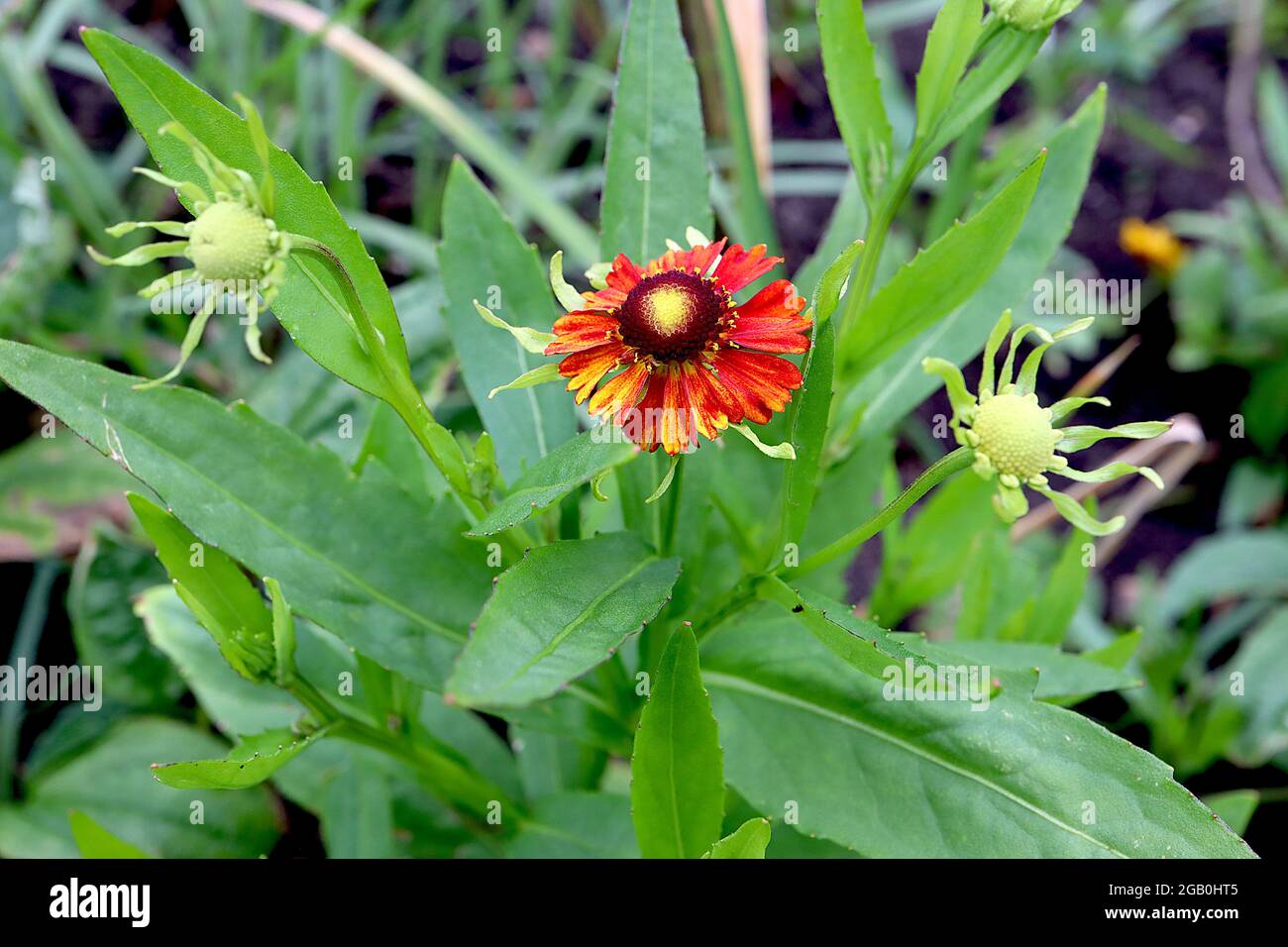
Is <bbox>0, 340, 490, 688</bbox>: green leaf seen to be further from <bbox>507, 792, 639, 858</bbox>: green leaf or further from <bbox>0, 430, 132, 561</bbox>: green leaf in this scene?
<bbox>0, 430, 132, 561</bbox>: green leaf

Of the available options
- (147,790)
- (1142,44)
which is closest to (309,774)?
(147,790)

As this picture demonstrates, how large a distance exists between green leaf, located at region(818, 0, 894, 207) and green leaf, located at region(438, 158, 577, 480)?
331 mm

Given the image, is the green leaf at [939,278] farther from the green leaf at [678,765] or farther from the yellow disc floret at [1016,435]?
the green leaf at [678,765]

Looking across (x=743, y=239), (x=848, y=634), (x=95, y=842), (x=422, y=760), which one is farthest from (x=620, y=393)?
(x=743, y=239)

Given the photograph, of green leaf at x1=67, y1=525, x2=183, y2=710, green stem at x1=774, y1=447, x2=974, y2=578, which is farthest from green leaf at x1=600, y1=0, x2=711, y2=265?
green leaf at x1=67, y1=525, x2=183, y2=710

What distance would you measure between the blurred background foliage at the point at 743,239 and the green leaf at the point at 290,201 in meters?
0.49

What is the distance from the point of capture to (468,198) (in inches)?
43.0

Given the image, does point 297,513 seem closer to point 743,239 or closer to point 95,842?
point 95,842

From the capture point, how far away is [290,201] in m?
0.84

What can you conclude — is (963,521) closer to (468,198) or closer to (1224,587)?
(468,198)

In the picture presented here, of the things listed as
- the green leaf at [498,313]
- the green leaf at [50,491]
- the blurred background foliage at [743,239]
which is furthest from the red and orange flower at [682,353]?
the green leaf at [50,491]

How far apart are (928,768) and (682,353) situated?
438mm

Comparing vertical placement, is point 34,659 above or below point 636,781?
above
